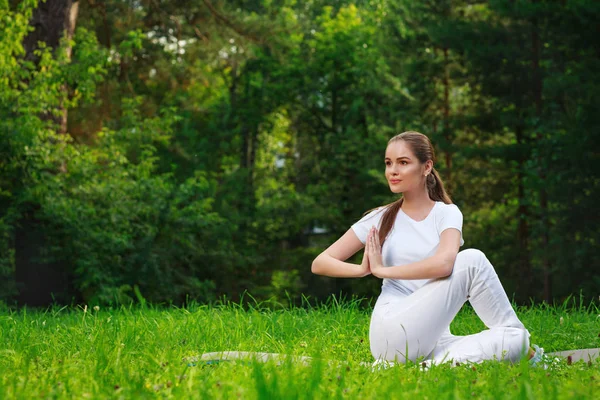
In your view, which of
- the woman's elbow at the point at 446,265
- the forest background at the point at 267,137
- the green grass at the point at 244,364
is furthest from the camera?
the forest background at the point at 267,137

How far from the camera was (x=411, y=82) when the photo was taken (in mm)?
21906

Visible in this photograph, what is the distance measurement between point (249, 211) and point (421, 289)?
1798 centimetres

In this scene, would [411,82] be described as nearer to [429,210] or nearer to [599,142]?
[599,142]

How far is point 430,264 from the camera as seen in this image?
4406mm

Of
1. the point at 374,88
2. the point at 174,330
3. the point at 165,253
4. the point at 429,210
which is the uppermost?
the point at 374,88

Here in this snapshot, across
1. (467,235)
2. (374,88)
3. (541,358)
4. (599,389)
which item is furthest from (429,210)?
(374,88)

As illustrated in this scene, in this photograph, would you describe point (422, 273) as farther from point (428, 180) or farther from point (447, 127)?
point (447, 127)

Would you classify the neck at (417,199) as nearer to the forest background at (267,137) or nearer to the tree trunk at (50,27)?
the forest background at (267,137)

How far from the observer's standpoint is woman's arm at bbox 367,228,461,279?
441cm

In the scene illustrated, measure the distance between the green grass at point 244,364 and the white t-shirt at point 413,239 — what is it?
54 cm

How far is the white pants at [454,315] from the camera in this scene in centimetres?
444

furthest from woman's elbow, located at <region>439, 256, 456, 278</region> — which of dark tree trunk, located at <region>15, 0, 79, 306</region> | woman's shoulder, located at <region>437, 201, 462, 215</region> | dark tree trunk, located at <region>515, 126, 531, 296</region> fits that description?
dark tree trunk, located at <region>515, 126, 531, 296</region>

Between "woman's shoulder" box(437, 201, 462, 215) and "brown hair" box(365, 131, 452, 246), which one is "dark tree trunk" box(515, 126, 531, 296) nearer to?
"brown hair" box(365, 131, 452, 246)

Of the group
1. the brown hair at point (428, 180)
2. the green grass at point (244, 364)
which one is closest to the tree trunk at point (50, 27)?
the green grass at point (244, 364)
